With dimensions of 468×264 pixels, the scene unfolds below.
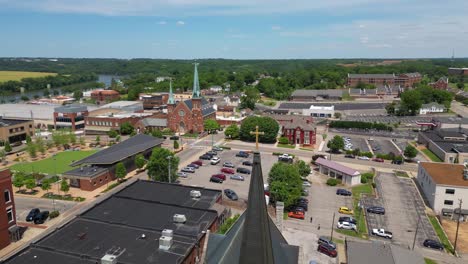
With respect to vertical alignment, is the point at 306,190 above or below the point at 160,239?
below

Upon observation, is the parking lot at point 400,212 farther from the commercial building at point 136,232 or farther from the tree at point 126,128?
the tree at point 126,128

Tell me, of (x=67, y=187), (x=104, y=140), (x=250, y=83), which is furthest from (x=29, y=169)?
(x=250, y=83)

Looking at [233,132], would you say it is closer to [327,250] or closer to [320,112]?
[320,112]

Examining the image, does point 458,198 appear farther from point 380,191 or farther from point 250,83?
point 250,83

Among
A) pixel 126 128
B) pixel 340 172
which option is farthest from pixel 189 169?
pixel 126 128

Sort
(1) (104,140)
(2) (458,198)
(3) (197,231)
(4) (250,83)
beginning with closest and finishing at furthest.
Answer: (3) (197,231)
(2) (458,198)
(1) (104,140)
(4) (250,83)

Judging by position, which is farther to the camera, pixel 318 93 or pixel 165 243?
pixel 318 93

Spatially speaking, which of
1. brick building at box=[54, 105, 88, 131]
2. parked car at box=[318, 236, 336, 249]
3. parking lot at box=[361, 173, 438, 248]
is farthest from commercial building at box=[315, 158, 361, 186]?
brick building at box=[54, 105, 88, 131]
